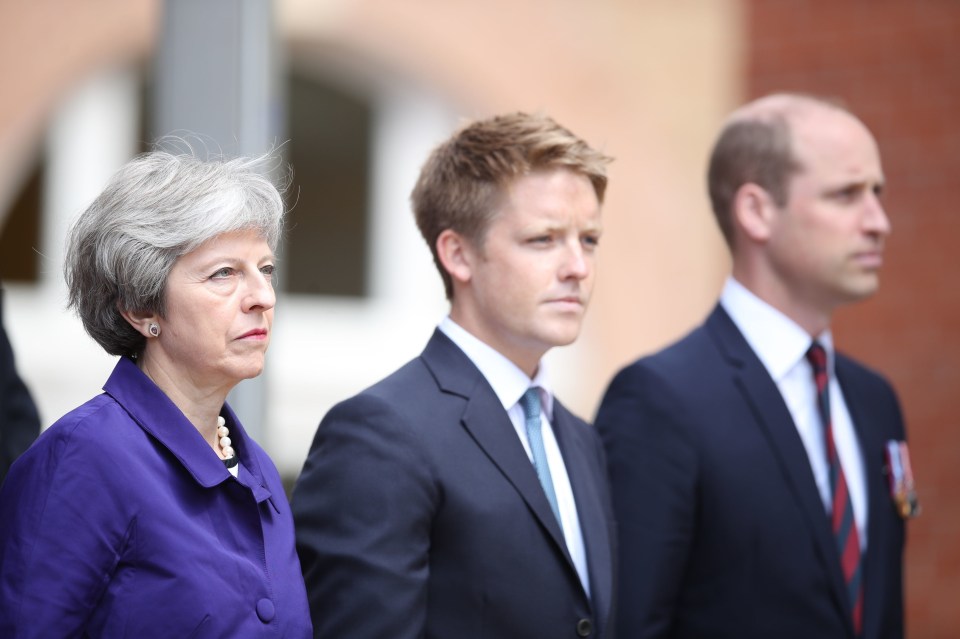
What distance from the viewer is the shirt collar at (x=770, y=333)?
3.27 m

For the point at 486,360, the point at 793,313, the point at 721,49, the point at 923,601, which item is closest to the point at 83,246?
the point at 486,360

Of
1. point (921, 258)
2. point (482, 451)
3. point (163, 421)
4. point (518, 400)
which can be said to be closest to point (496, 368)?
point (518, 400)

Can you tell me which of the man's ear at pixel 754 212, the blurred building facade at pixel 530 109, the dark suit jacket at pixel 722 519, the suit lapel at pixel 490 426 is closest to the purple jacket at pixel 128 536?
the suit lapel at pixel 490 426

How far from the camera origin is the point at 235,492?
2.17 m

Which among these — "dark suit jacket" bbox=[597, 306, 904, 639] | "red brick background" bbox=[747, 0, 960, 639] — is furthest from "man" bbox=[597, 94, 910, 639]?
"red brick background" bbox=[747, 0, 960, 639]

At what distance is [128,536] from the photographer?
1975 mm

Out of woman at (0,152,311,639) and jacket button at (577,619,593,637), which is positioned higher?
woman at (0,152,311,639)

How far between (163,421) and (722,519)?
138cm

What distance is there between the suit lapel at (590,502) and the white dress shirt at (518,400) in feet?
0.05

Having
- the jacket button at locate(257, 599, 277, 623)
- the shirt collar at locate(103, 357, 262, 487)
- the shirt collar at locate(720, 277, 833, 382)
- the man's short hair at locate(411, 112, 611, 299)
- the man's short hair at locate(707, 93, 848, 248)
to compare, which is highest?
the man's short hair at locate(707, 93, 848, 248)

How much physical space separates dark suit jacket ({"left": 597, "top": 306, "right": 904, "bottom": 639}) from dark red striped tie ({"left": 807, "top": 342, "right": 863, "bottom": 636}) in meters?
0.03

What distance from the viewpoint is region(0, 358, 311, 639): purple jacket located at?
1.92 meters

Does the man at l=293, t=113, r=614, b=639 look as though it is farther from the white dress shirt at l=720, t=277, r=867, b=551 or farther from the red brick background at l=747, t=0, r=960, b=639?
the red brick background at l=747, t=0, r=960, b=639

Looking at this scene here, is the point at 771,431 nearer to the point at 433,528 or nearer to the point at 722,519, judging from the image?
the point at 722,519
